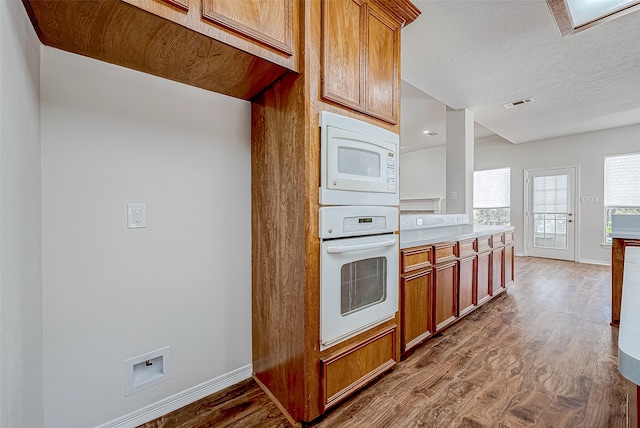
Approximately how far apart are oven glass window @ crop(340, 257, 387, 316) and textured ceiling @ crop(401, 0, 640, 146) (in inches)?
68.0

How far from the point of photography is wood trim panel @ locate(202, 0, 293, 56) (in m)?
1.12

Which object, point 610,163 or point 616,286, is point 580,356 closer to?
point 616,286

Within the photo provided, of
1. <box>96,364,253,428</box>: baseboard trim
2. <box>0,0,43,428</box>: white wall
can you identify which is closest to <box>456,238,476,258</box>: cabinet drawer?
<box>96,364,253,428</box>: baseboard trim

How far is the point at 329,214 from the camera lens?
4.72 ft

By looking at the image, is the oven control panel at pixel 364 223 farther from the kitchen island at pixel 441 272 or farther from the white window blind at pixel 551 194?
the white window blind at pixel 551 194

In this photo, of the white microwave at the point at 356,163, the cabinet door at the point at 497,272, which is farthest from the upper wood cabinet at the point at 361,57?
the cabinet door at the point at 497,272

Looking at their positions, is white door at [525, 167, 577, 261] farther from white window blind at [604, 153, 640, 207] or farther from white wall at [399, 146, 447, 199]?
white wall at [399, 146, 447, 199]

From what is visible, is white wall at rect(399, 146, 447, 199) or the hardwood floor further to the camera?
white wall at rect(399, 146, 447, 199)

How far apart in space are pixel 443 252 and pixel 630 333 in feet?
5.89

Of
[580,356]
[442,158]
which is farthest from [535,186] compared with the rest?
[580,356]

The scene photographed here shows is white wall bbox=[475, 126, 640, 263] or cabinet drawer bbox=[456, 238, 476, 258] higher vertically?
white wall bbox=[475, 126, 640, 263]

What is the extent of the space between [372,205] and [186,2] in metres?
1.23

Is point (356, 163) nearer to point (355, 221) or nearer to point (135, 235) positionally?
point (355, 221)

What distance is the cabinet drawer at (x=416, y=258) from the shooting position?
77.2 inches
